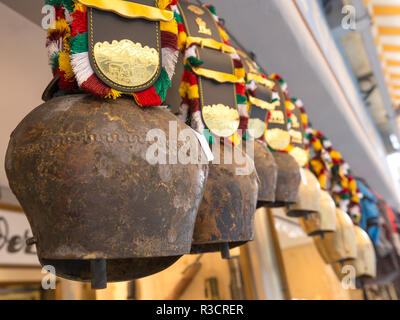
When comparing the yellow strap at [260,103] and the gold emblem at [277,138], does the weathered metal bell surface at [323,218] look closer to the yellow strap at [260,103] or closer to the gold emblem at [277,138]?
the gold emblem at [277,138]

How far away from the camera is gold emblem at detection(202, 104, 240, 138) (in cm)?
67

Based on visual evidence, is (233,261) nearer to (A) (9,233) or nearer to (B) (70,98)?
(A) (9,233)

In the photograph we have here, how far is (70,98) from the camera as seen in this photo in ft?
1.63

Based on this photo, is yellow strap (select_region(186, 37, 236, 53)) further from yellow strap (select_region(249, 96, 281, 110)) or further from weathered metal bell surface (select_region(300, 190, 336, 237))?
weathered metal bell surface (select_region(300, 190, 336, 237))

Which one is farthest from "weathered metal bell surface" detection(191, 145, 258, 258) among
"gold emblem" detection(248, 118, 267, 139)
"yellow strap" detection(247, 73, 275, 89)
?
"yellow strap" detection(247, 73, 275, 89)

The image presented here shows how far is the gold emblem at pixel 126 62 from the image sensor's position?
49cm

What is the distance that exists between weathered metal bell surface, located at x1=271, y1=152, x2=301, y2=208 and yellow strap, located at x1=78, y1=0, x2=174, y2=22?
0.50 m

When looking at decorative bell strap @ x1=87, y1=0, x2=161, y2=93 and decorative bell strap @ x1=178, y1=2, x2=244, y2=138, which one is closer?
decorative bell strap @ x1=87, y1=0, x2=161, y2=93

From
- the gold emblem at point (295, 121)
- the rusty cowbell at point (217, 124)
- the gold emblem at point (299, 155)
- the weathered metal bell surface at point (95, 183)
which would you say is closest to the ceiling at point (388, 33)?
the gold emblem at point (295, 121)

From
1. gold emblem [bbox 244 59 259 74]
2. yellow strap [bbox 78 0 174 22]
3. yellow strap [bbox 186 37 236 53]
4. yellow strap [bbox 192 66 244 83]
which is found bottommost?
yellow strap [bbox 192 66 244 83]

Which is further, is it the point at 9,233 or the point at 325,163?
the point at 325,163

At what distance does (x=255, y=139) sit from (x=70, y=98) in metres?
0.47

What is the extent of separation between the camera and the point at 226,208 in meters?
0.62

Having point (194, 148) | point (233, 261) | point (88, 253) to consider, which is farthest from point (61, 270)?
point (233, 261)
